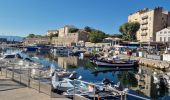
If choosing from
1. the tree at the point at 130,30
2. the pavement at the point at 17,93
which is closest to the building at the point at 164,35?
the tree at the point at 130,30

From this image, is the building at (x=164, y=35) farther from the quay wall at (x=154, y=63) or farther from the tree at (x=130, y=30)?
the quay wall at (x=154, y=63)

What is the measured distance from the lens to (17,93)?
14047 millimetres

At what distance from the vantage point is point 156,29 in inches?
4724

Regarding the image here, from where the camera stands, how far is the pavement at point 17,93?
13078 mm

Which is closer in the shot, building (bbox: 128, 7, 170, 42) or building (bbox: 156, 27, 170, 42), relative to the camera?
building (bbox: 156, 27, 170, 42)

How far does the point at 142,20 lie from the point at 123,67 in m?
70.8

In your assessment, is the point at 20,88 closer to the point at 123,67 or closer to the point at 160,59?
the point at 123,67

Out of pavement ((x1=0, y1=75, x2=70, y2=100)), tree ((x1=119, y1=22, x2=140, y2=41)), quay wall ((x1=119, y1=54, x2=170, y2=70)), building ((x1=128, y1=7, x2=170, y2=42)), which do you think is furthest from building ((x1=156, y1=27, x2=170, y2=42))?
pavement ((x1=0, y1=75, x2=70, y2=100))

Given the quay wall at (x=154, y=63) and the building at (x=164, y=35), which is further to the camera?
the building at (x=164, y=35)

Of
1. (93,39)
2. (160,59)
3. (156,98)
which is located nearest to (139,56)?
(160,59)

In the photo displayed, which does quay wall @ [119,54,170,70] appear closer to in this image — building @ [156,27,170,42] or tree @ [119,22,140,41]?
building @ [156,27,170,42]

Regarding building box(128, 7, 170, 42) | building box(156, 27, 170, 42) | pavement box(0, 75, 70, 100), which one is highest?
building box(128, 7, 170, 42)

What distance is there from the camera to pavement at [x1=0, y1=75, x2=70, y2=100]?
42.9 feet

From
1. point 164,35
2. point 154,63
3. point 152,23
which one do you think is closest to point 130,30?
point 152,23
